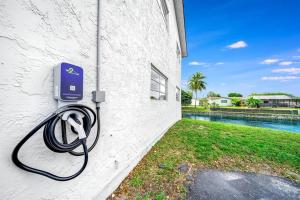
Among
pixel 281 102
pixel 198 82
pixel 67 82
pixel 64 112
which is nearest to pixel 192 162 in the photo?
pixel 64 112

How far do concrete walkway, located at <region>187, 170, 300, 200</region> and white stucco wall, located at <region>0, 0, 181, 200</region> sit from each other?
53.7 inches

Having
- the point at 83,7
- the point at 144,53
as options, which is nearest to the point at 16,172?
the point at 83,7

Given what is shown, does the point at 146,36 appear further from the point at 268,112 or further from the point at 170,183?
the point at 268,112

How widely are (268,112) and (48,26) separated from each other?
129 feet

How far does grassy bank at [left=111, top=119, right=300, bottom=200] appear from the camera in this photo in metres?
2.31

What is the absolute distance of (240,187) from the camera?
2424 mm

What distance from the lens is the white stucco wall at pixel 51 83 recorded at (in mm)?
960

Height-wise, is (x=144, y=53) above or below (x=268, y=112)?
above

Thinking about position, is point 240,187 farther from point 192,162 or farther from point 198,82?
point 198,82

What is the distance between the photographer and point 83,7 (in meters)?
1.56

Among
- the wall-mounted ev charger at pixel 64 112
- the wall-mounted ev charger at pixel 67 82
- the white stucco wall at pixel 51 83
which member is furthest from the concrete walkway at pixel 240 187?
the wall-mounted ev charger at pixel 67 82

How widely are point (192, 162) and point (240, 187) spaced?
106 centimetres

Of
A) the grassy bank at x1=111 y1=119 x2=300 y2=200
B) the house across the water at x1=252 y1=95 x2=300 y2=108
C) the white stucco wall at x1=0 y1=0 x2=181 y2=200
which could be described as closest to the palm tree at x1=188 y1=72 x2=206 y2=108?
the house across the water at x1=252 y1=95 x2=300 y2=108

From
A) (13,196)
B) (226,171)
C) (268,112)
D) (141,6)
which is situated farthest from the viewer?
(268,112)
